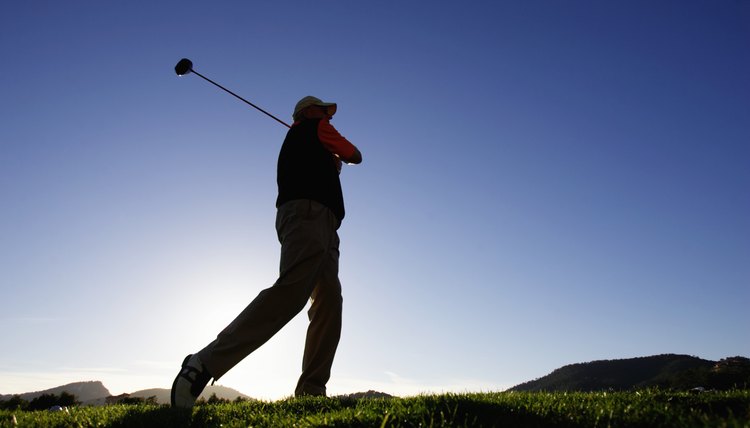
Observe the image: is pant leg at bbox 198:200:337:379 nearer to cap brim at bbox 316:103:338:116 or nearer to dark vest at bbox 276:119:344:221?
dark vest at bbox 276:119:344:221

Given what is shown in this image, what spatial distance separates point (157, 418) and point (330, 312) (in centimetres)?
250

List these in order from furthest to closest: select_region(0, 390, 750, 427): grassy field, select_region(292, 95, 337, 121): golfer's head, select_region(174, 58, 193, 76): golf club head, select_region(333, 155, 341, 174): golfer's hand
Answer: select_region(174, 58, 193, 76): golf club head < select_region(292, 95, 337, 121): golfer's head < select_region(333, 155, 341, 174): golfer's hand < select_region(0, 390, 750, 427): grassy field

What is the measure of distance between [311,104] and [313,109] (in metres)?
0.08

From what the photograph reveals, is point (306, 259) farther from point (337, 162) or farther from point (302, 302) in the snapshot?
point (337, 162)

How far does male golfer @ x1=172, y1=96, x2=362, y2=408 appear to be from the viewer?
5027mm

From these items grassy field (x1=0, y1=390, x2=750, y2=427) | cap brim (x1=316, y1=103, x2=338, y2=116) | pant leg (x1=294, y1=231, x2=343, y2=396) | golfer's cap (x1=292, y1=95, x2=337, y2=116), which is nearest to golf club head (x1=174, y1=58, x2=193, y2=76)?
golfer's cap (x1=292, y1=95, x2=337, y2=116)

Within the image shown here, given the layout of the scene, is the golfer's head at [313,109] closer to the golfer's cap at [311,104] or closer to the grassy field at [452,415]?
the golfer's cap at [311,104]

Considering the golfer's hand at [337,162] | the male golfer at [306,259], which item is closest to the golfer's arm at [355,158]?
the male golfer at [306,259]

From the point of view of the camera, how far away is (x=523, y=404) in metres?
3.90

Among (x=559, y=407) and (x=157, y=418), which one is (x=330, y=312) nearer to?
A: (x=157, y=418)

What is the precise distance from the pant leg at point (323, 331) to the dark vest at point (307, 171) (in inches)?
23.5

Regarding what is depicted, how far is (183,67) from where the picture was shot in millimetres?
8461

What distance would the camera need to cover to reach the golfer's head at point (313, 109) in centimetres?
660

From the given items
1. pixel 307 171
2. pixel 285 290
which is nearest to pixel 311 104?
pixel 307 171
